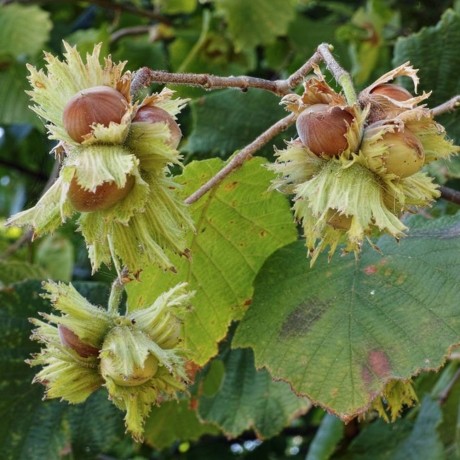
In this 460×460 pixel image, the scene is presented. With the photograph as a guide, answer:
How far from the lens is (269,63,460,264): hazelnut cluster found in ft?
3.51

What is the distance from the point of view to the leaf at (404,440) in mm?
1991

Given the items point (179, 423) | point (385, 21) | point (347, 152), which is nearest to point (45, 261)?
point (179, 423)

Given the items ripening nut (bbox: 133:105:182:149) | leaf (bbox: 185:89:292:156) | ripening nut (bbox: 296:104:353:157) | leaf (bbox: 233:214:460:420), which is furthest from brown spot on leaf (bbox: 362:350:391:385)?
leaf (bbox: 185:89:292:156)

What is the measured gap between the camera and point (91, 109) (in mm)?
1047

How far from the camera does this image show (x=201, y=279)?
1554 mm

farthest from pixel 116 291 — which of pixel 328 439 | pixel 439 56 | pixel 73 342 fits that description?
pixel 328 439

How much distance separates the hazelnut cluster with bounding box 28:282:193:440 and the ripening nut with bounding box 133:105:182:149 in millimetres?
263

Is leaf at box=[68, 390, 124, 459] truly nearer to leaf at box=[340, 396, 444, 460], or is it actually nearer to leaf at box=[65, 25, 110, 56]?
leaf at box=[340, 396, 444, 460]

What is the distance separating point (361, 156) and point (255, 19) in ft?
5.66

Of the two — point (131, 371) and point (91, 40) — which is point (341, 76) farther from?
point (91, 40)

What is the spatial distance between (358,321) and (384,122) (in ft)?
1.39

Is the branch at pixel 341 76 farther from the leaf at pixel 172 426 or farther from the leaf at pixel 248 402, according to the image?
the leaf at pixel 172 426

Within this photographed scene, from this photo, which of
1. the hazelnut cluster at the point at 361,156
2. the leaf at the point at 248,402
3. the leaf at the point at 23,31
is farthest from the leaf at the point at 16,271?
the hazelnut cluster at the point at 361,156

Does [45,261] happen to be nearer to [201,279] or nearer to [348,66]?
[348,66]
